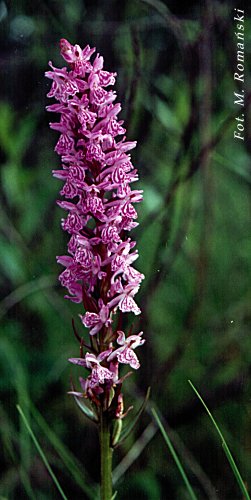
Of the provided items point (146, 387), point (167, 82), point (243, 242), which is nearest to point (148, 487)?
point (146, 387)

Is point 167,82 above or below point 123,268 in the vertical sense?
above

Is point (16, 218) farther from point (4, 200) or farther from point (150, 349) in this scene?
point (150, 349)

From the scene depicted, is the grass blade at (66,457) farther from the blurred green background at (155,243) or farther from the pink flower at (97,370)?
the pink flower at (97,370)

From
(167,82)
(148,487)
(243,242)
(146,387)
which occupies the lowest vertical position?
(148,487)

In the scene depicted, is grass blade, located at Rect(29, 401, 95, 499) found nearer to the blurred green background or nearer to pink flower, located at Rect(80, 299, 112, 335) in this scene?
the blurred green background

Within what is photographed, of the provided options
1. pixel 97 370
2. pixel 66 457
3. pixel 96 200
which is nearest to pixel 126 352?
pixel 97 370

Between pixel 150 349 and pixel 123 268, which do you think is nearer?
pixel 123 268
